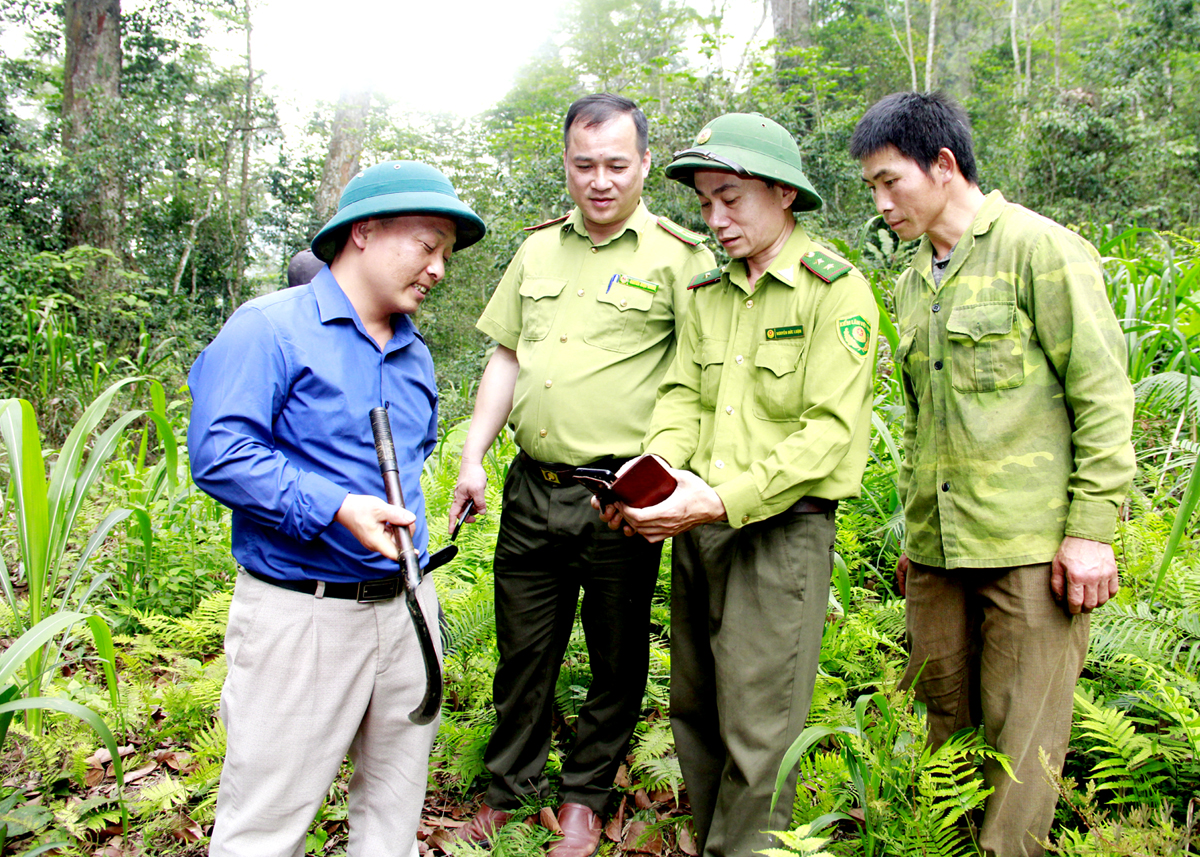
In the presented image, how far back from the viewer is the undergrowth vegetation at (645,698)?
6.75ft

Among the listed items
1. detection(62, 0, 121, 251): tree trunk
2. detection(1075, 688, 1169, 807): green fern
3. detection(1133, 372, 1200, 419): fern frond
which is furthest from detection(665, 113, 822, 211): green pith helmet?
detection(62, 0, 121, 251): tree trunk

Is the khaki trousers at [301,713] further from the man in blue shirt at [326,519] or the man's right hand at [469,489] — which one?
the man's right hand at [469,489]

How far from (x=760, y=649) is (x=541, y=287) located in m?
1.34

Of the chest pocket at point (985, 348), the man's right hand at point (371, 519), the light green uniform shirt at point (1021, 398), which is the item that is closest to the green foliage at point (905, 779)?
the light green uniform shirt at point (1021, 398)

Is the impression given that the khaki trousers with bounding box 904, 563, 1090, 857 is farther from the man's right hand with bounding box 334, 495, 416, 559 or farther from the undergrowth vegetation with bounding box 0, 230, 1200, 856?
the man's right hand with bounding box 334, 495, 416, 559

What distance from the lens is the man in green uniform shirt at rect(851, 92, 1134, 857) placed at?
1.84m

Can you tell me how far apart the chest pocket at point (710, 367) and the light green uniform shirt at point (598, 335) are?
31 cm

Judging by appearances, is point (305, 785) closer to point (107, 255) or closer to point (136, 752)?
point (136, 752)

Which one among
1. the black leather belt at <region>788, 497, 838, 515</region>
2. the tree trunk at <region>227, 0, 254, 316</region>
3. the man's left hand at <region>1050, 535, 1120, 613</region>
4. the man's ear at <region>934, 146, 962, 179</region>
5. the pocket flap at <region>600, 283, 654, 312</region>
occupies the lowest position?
the man's left hand at <region>1050, 535, 1120, 613</region>

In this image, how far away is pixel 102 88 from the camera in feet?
37.6

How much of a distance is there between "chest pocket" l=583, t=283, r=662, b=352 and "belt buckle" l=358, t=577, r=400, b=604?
A: 103 cm

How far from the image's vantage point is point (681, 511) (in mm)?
1928

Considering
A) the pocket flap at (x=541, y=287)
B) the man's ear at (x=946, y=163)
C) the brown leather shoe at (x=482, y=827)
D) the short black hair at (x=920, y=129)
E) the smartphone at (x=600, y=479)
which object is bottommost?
the brown leather shoe at (x=482, y=827)

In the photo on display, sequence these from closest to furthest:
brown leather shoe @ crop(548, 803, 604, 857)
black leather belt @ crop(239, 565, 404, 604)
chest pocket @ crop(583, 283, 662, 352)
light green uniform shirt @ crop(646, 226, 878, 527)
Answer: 1. black leather belt @ crop(239, 565, 404, 604)
2. light green uniform shirt @ crop(646, 226, 878, 527)
3. brown leather shoe @ crop(548, 803, 604, 857)
4. chest pocket @ crop(583, 283, 662, 352)
